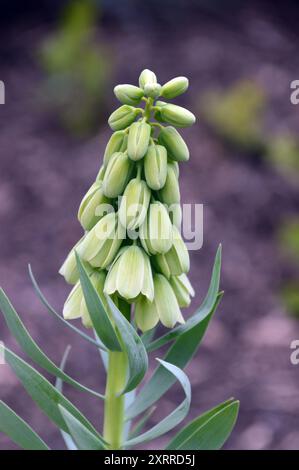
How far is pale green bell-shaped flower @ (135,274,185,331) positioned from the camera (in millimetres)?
1443

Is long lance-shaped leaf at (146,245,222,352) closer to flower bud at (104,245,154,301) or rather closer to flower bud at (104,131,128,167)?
flower bud at (104,245,154,301)

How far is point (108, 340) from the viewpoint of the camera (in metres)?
1.39

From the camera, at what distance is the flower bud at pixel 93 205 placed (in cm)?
142

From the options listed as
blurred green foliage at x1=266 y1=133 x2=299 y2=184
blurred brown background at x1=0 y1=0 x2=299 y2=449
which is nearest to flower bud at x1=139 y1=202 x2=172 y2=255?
blurred brown background at x1=0 y1=0 x2=299 y2=449

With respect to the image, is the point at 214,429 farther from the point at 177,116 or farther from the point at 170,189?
the point at 177,116

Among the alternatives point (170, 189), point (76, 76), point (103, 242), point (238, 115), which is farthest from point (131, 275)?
point (76, 76)

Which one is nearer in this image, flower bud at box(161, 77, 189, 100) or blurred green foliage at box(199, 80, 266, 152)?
flower bud at box(161, 77, 189, 100)

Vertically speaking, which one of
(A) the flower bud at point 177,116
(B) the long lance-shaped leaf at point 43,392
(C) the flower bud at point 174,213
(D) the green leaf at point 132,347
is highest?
(A) the flower bud at point 177,116

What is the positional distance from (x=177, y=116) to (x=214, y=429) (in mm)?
603

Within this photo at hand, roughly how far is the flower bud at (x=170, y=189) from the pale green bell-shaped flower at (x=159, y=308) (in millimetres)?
161

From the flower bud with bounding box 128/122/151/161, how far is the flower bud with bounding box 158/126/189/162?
0.05m

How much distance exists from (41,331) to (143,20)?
11.6 ft

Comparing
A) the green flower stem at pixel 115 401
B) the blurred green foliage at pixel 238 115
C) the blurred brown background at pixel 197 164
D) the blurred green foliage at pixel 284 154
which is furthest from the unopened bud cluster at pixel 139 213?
the blurred green foliage at pixel 238 115

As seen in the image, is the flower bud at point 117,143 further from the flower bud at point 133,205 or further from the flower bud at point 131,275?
the flower bud at point 131,275
